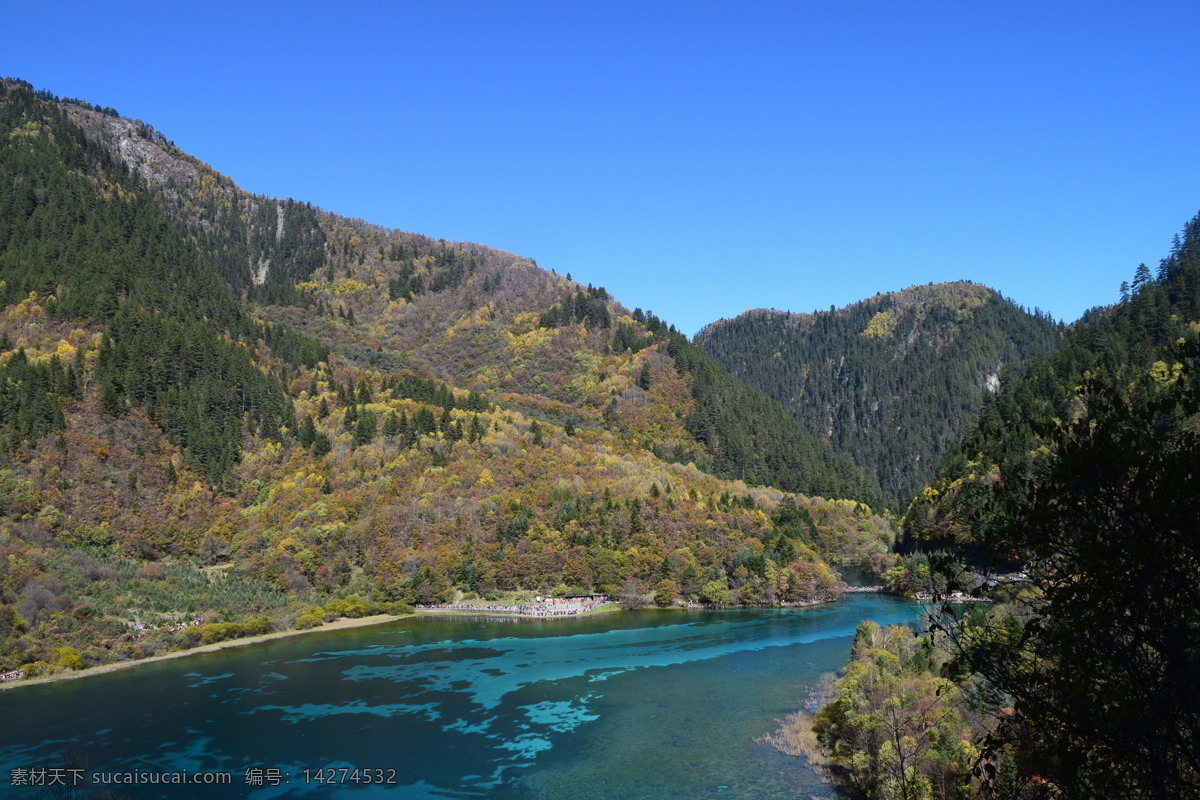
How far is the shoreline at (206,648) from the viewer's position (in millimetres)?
65531

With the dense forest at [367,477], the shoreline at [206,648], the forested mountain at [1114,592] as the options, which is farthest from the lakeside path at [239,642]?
the forested mountain at [1114,592]

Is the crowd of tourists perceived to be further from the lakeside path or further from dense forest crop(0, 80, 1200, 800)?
dense forest crop(0, 80, 1200, 800)

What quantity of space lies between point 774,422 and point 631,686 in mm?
130319

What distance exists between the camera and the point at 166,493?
108m

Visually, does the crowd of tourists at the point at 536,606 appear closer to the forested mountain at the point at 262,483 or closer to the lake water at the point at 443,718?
the forested mountain at the point at 262,483

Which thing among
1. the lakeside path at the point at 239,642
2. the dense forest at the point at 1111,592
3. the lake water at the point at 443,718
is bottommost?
the lake water at the point at 443,718

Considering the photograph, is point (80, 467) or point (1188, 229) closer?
point (80, 467)

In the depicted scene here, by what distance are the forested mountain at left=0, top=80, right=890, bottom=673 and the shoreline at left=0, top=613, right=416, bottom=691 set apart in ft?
4.00

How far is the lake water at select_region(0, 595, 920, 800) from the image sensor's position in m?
43.2

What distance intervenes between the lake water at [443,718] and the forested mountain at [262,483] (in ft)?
47.1

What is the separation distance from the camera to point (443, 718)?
182 ft

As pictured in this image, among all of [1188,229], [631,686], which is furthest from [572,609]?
[1188,229]

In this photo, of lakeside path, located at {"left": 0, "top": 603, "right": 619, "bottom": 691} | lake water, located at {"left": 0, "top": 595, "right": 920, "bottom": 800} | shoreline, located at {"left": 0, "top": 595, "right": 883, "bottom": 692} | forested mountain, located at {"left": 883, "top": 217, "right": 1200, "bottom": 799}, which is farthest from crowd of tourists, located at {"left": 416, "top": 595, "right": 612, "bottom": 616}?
forested mountain, located at {"left": 883, "top": 217, "right": 1200, "bottom": 799}

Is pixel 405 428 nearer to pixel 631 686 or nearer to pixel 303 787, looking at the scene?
pixel 631 686
